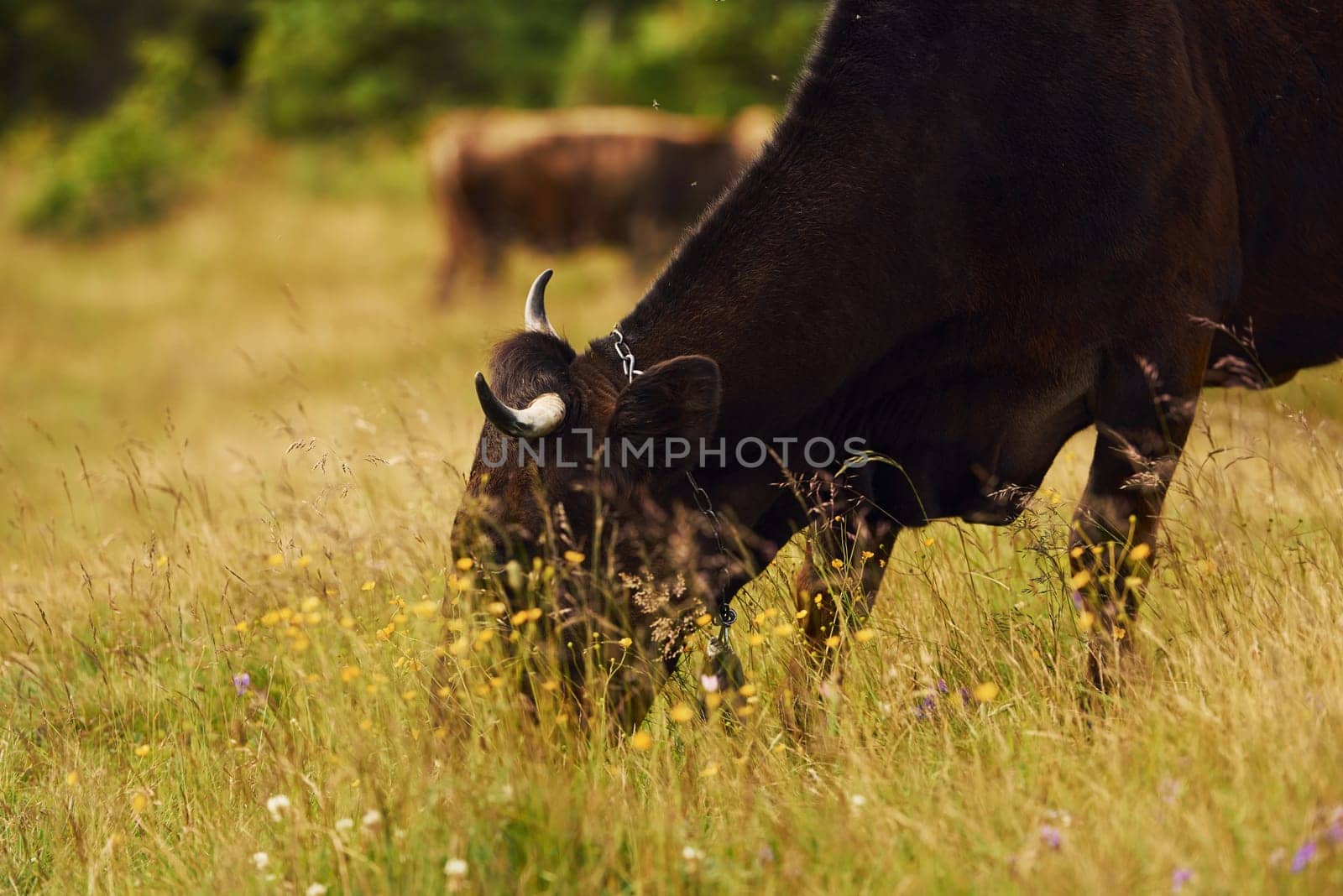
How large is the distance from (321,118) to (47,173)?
4.77 m

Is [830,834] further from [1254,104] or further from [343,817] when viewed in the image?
[1254,104]

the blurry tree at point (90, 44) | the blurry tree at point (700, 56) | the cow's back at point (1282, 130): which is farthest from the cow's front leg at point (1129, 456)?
the blurry tree at point (90, 44)

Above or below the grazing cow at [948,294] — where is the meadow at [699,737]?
below

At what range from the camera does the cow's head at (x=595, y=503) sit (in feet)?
10.9

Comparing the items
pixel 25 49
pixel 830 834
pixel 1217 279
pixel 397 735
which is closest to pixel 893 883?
pixel 830 834

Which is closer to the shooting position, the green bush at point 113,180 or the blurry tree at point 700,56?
the blurry tree at point 700,56

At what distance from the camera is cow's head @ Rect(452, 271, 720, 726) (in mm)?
3336

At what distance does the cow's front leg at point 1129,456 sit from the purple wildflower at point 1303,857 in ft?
4.67

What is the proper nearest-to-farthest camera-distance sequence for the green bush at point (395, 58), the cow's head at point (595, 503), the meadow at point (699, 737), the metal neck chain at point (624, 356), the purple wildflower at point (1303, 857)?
the purple wildflower at point (1303, 857)
the meadow at point (699, 737)
the cow's head at point (595, 503)
the metal neck chain at point (624, 356)
the green bush at point (395, 58)

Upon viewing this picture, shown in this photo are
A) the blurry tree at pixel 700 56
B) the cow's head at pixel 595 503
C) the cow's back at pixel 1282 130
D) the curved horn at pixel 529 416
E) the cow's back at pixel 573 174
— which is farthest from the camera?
the blurry tree at pixel 700 56

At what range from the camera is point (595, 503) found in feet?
11.2

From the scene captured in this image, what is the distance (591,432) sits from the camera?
3438 mm

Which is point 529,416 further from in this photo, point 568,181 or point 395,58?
point 395,58

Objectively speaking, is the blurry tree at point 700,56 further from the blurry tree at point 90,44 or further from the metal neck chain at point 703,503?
the metal neck chain at point 703,503
